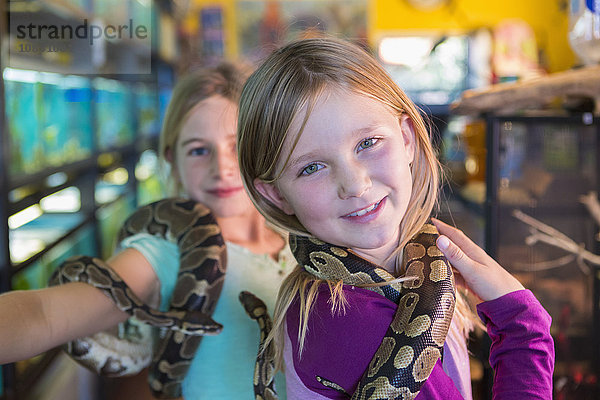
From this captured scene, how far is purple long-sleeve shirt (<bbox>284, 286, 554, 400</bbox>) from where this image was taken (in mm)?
845

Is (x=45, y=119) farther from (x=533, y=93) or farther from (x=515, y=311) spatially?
(x=515, y=311)

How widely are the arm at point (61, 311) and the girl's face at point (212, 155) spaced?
9.1 inches

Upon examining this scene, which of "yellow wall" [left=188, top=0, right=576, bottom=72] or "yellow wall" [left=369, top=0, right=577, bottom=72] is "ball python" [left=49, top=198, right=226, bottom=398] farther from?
"yellow wall" [left=369, top=0, right=577, bottom=72]

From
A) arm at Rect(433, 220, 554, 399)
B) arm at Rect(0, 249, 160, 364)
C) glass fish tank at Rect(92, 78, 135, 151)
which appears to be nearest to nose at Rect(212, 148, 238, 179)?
arm at Rect(0, 249, 160, 364)

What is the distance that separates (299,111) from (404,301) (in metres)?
0.32

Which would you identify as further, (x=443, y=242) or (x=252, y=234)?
(x=252, y=234)

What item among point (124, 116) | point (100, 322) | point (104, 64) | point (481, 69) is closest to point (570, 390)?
point (100, 322)

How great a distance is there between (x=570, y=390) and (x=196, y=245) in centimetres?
118

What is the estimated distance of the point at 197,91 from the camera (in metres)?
1.43

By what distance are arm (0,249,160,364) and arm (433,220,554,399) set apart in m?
0.70

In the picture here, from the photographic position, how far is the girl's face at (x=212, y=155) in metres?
1.40

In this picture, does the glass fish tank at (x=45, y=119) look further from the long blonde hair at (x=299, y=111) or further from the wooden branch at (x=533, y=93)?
the wooden branch at (x=533, y=93)

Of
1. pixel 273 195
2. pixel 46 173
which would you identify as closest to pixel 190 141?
pixel 273 195

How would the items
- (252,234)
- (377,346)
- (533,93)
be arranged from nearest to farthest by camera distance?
(377,346) < (252,234) < (533,93)
